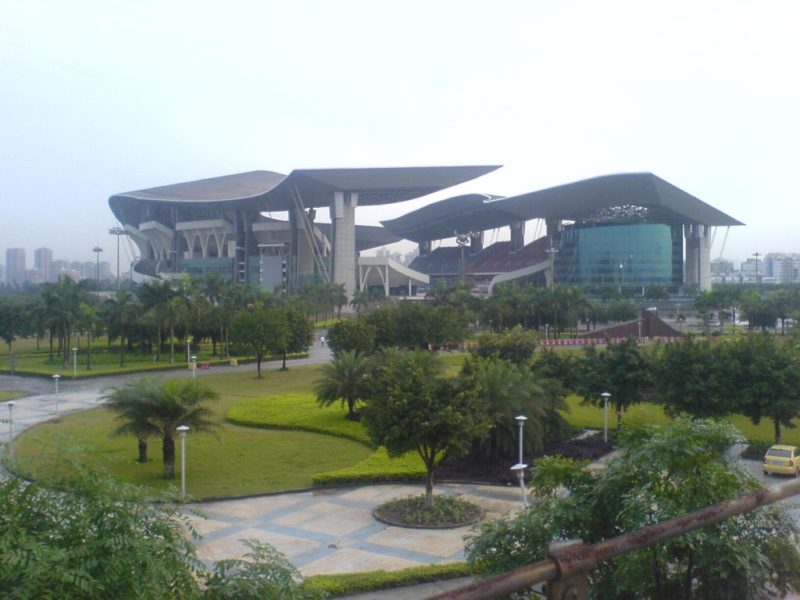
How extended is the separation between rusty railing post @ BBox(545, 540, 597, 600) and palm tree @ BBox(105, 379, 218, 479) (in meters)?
15.6

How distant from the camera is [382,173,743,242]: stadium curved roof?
76.6 metres

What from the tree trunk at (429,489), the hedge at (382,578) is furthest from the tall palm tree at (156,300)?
the hedge at (382,578)

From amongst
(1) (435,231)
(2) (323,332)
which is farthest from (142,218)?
(2) (323,332)

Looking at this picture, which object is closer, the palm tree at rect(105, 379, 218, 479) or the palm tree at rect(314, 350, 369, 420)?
the palm tree at rect(105, 379, 218, 479)

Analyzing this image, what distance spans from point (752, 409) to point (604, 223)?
70.8 metres

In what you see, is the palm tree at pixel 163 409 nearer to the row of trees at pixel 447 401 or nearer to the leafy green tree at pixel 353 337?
the row of trees at pixel 447 401

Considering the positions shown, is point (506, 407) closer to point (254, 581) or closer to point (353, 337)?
point (254, 581)

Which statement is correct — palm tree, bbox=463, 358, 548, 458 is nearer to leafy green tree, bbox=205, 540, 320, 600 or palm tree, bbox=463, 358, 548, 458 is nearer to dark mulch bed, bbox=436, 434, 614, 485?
dark mulch bed, bbox=436, 434, 614, 485

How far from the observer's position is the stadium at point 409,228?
249 ft

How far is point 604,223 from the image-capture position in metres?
86.9

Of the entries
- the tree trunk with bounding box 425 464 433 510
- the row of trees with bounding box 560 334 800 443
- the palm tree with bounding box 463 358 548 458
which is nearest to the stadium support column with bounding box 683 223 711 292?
the row of trees with bounding box 560 334 800 443

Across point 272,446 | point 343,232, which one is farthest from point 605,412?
point 343,232

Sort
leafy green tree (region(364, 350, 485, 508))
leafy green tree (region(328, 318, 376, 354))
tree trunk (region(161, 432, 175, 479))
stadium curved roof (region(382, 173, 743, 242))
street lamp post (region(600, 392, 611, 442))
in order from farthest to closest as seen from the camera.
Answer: stadium curved roof (region(382, 173, 743, 242)), leafy green tree (region(328, 318, 376, 354)), street lamp post (region(600, 392, 611, 442)), tree trunk (region(161, 432, 175, 479)), leafy green tree (region(364, 350, 485, 508))

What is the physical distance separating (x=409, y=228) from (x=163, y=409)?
88.5 meters
